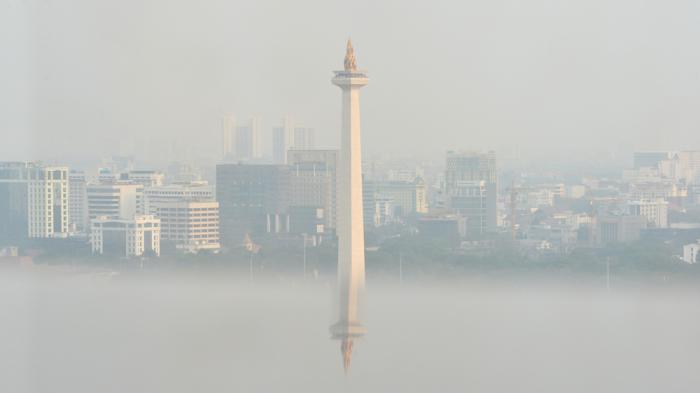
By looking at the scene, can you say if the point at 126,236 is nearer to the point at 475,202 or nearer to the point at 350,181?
the point at 475,202

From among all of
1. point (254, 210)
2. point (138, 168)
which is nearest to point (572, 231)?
point (254, 210)

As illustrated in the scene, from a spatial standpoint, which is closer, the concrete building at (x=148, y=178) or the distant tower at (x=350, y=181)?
the distant tower at (x=350, y=181)

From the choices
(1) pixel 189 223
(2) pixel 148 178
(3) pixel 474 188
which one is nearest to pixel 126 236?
(1) pixel 189 223

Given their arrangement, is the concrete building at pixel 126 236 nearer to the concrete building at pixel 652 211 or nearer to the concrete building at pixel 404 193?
the concrete building at pixel 404 193

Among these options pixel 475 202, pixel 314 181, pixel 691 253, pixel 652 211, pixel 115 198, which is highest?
pixel 314 181

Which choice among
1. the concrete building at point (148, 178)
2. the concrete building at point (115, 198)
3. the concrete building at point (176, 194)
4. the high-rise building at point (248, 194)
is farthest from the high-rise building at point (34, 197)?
the high-rise building at point (248, 194)

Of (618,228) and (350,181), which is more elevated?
(350,181)

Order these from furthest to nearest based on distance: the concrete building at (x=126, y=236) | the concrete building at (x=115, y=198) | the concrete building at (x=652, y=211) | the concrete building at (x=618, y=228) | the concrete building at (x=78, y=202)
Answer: the concrete building at (x=115, y=198)
the concrete building at (x=78, y=202)
the concrete building at (x=126, y=236)
the concrete building at (x=652, y=211)
the concrete building at (x=618, y=228)
